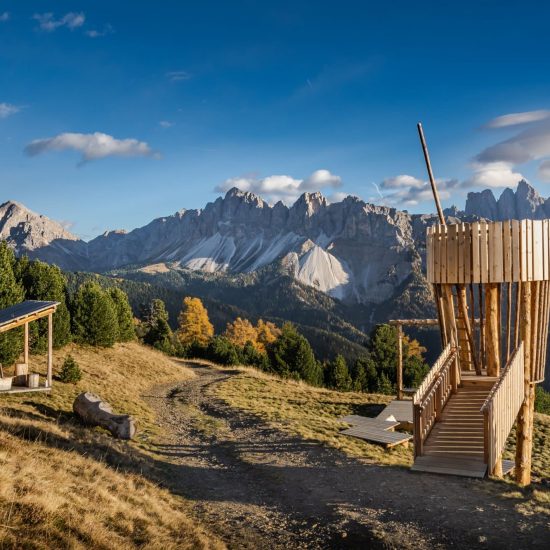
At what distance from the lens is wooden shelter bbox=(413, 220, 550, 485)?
1212 cm

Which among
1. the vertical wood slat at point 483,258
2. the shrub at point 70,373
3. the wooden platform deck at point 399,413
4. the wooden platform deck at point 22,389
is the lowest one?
the wooden platform deck at point 399,413

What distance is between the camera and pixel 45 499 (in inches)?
315

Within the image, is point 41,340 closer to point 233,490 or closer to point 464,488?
point 233,490

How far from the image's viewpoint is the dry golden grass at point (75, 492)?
7336 millimetres

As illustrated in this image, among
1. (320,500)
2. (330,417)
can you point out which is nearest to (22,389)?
(320,500)

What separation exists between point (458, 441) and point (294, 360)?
111ft

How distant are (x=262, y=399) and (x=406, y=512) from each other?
15522mm

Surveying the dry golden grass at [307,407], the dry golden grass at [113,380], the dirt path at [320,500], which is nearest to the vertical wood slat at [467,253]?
the dirt path at [320,500]

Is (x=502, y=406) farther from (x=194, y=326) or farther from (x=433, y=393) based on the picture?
(x=194, y=326)

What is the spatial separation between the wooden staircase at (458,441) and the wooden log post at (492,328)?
993 mm

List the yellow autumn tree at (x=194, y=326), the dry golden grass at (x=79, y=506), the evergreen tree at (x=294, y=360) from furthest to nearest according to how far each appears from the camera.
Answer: the yellow autumn tree at (x=194, y=326)
the evergreen tree at (x=294, y=360)
the dry golden grass at (x=79, y=506)

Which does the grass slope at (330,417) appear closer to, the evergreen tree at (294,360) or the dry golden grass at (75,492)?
the dry golden grass at (75,492)

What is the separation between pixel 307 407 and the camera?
24.6 metres

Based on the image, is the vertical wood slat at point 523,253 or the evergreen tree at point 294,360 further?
the evergreen tree at point 294,360
